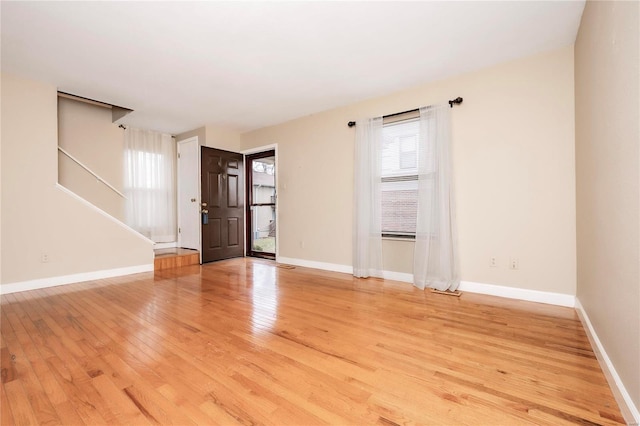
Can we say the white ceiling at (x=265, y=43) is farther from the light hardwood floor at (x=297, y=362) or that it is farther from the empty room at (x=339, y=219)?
the light hardwood floor at (x=297, y=362)

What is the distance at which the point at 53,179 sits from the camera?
12.4ft

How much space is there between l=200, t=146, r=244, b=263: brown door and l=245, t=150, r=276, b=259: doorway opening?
187mm

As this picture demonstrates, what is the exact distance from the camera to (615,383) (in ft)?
5.08

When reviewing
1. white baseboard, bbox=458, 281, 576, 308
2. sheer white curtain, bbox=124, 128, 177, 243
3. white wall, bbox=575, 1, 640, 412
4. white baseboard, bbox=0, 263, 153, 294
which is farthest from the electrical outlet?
sheer white curtain, bbox=124, 128, 177, 243

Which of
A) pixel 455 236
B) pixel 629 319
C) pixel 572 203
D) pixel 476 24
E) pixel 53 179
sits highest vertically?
pixel 476 24

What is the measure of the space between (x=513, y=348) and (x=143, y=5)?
12.6 feet

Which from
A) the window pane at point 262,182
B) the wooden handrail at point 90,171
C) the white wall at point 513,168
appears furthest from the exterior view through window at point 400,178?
the wooden handrail at point 90,171

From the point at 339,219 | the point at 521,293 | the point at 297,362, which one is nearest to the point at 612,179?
the point at 521,293

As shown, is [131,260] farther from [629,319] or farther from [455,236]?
[629,319]

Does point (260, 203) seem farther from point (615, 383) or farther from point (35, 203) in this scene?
point (615, 383)

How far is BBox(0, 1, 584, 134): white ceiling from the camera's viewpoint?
237 centimetres

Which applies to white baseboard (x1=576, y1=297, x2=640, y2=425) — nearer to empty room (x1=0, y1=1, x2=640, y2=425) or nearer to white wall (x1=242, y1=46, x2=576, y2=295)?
empty room (x1=0, y1=1, x2=640, y2=425)

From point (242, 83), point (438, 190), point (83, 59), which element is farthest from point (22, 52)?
point (438, 190)

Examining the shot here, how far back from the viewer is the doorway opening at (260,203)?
6.16 meters
